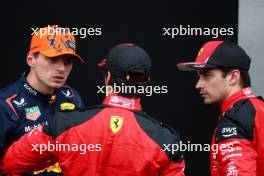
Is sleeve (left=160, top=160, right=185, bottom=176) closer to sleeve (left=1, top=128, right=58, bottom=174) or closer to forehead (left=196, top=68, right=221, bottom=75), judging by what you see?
sleeve (left=1, top=128, right=58, bottom=174)

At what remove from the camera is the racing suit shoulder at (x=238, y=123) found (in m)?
2.45

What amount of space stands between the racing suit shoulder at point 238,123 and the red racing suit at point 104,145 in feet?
0.95

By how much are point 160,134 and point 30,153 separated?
1.58 ft

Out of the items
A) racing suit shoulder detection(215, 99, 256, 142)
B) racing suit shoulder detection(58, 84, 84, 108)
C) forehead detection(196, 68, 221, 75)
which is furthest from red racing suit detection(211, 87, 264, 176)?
racing suit shoulder detection(58, 84, 84, 108)

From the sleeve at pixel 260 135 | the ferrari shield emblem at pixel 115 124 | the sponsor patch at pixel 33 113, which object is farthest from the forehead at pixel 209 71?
the sponsor patch at pixel 33 113

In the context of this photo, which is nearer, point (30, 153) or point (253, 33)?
point (30, 153)

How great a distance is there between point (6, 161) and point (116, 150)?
0.42 metres

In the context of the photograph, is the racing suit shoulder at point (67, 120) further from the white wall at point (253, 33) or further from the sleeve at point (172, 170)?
the white wall at point (253, 33)

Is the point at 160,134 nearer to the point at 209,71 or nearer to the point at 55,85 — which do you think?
the point at 209,71

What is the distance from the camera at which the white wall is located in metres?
3.64

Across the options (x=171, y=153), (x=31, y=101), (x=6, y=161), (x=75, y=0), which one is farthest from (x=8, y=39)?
(x=171, y=153)

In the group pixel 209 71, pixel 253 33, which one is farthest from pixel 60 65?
pixel 253 33

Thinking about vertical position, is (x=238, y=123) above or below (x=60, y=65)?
below

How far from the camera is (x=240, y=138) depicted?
7.95ft
